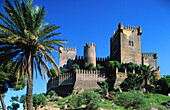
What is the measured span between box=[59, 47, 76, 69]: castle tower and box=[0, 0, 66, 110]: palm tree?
4528 cm

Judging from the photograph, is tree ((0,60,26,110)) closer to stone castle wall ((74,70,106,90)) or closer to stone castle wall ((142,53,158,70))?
stone castle wall ((74,70,106,90))

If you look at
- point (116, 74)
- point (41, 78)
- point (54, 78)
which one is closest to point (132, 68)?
point (116, 74)

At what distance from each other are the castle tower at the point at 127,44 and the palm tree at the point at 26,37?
44.1 metres

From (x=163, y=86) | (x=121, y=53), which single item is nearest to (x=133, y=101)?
(x=163, y=86)

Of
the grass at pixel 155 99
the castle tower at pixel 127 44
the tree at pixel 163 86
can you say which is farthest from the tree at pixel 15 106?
the tree at pixel 163 86

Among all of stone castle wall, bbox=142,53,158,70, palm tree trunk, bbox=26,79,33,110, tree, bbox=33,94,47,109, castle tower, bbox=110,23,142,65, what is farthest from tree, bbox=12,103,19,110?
stone castle wall, bbox=142,53,158,70

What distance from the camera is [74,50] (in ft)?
217

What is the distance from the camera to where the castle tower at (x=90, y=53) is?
200ft

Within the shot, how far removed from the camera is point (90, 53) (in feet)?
201

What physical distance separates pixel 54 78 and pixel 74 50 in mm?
12709

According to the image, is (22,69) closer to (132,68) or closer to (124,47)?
(132,68)

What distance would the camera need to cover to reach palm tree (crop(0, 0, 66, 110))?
16.3 metres

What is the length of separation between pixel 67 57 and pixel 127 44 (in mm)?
16205

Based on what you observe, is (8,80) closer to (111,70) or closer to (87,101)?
(87,101)
